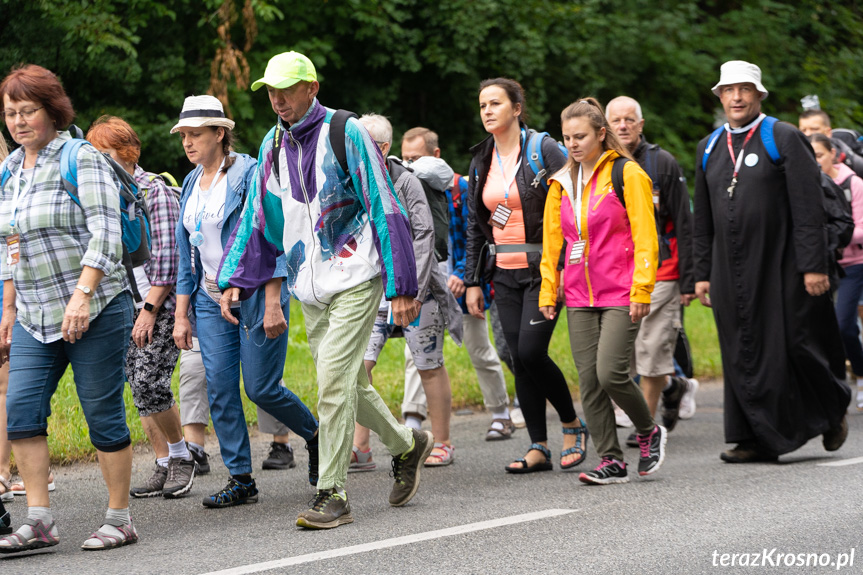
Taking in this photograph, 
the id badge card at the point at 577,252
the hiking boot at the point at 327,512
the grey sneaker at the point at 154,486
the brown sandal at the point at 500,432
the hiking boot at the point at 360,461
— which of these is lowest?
the brown sandal at the point at 500,432

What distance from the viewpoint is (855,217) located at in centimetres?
990

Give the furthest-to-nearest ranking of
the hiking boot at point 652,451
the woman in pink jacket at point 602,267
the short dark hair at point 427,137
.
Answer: the short dark hair at point 427,137, the hiking boot at point 652,451, the woman in pink jacket at point 602,267

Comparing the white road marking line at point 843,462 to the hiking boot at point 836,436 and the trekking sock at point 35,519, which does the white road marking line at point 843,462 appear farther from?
the trekking sock at point 35,519

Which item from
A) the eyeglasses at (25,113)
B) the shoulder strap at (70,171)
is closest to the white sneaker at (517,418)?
the shoulder strap at (70,171)

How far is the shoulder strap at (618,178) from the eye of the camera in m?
6.55

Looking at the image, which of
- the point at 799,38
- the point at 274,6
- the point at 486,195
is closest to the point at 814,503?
the point at 486,195

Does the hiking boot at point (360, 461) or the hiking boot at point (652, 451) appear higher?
the hiking boot at point (652, 451)

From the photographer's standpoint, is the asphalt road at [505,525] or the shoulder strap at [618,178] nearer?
the asphalt road at [505,525]

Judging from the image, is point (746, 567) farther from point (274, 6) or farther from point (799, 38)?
point (799, 38)

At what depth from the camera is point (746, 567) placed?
472 cm

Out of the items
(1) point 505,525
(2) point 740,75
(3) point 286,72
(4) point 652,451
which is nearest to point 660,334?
(4) point 652,451

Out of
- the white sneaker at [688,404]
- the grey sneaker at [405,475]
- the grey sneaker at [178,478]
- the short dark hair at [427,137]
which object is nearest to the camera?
the grey sneaker at [405,475]

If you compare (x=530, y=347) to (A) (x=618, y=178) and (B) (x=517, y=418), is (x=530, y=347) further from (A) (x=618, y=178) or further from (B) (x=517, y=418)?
(B) (x=517, y=418)

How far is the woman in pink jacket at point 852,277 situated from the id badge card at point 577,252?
4010 mm
